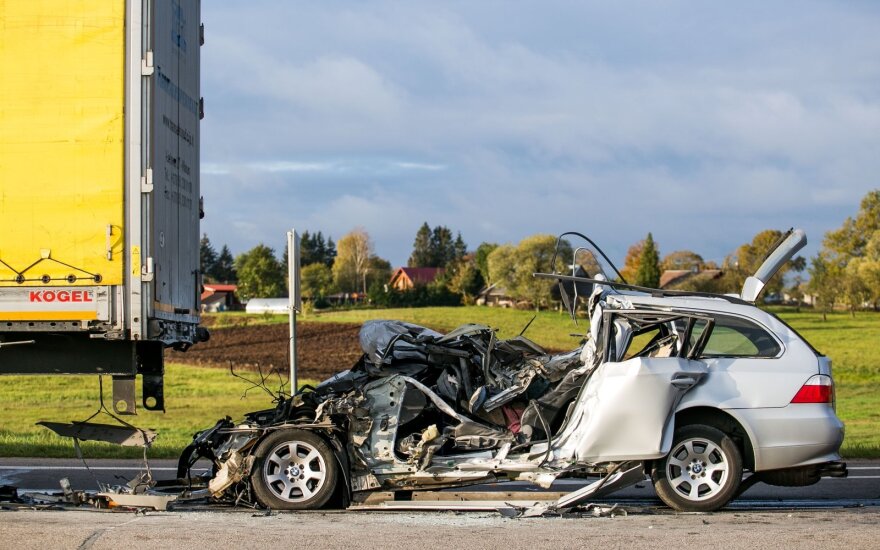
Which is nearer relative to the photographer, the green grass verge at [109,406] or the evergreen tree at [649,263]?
the green grass verge at [109,406]

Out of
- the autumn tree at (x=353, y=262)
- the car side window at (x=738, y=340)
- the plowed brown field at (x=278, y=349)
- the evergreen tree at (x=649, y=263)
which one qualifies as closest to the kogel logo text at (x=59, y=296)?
the car side window at (x=738, y=340)

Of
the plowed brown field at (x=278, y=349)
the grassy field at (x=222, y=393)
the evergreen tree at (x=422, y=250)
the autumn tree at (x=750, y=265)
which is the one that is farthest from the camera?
the evergreen tree at (x=422, y=250)

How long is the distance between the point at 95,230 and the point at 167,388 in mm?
20002

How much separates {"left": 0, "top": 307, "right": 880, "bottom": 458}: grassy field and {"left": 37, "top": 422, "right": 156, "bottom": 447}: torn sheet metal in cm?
410

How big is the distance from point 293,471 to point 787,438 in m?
4.09

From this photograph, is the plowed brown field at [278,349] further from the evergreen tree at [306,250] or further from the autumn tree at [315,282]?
the evergreen tree at [306,250]

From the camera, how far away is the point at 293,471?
27.1 ft

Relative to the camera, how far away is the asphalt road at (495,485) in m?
9.44

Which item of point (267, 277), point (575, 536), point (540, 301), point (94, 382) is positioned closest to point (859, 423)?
point (575, 536)

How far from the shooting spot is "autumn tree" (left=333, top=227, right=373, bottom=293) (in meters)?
101

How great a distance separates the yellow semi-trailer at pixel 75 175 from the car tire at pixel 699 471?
4606 mm

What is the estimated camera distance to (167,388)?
91.3ft

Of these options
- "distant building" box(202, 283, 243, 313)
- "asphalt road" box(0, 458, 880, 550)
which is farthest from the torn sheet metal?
"distant building" box(202, 283, 243, 313)

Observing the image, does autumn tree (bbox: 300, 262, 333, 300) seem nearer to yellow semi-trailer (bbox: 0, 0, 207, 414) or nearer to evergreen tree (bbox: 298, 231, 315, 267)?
evergreen tree (bbox: 298, 231, 315, 267)
